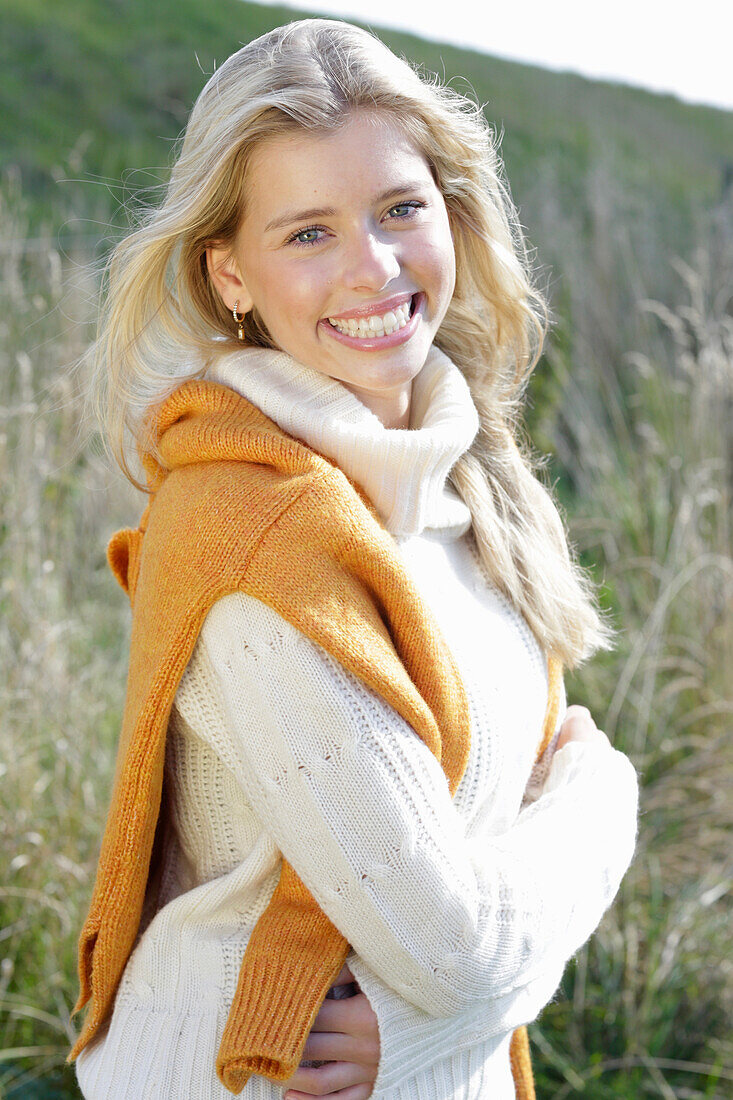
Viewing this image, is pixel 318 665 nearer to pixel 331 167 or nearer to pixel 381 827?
pixel 381 827

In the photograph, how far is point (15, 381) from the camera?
319 centimetres

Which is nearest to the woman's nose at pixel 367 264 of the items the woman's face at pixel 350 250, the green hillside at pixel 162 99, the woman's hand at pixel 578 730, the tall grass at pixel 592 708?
the woman's face at pixel 350 250

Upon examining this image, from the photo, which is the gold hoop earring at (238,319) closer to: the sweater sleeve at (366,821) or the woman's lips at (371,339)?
the woman's lips at (371,339)

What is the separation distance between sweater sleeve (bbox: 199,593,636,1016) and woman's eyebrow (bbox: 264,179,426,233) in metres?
0.51

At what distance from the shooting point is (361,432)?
1306mm

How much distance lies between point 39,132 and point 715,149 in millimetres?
7171

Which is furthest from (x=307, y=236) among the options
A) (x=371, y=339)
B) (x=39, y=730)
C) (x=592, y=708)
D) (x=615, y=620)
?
(x=615, y=620)

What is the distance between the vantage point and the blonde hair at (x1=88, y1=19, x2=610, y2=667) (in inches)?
52.9

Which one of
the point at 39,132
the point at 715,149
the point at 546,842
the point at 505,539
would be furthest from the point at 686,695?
the point at 715,149

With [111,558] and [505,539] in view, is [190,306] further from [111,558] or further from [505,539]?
[505,539]

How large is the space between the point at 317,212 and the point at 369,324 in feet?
0.52

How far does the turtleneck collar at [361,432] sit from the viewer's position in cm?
131

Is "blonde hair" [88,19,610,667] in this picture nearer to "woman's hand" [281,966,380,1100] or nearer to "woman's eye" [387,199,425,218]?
"woman's eye" [387,199,425,218]

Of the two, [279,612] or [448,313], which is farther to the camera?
[448,313]
